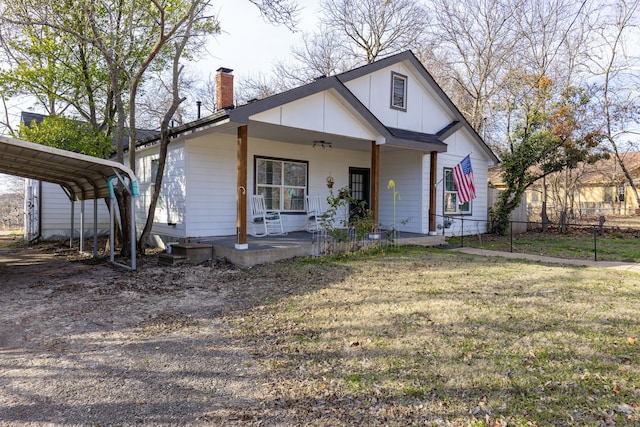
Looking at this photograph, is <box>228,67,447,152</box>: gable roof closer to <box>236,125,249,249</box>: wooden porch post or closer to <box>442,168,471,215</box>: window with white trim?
<box>236,125,249,249</box>: wooden porch post

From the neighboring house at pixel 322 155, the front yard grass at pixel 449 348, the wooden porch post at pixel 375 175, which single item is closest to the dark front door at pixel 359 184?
the neighboring house at pixel 322 155

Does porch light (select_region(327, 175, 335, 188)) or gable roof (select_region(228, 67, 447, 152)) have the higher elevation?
gable roof (select_region(228, 67, 447, 152))

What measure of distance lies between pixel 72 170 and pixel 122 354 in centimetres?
617

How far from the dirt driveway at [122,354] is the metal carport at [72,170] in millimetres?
1831

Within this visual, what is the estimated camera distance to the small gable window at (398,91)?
38.4 ft

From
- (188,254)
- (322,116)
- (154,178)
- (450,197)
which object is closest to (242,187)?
(188,254)

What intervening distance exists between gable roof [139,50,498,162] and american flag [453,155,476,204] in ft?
2.47

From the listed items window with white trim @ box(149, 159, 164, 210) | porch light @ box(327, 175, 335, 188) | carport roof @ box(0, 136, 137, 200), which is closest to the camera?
carport roof @ box(0, 136, 137, 200)

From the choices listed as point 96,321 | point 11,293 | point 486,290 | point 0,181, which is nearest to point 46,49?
point 11,293

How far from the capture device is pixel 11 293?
6.06 meters

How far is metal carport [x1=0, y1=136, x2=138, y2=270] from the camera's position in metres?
6.48

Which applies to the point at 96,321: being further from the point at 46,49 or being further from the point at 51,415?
the point at 46,49

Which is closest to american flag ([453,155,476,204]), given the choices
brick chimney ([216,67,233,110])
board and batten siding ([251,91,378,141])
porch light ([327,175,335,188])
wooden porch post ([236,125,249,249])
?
board and batten siding ([251,91,378,141])

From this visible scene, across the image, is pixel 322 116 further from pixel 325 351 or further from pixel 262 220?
pixel 325 351
